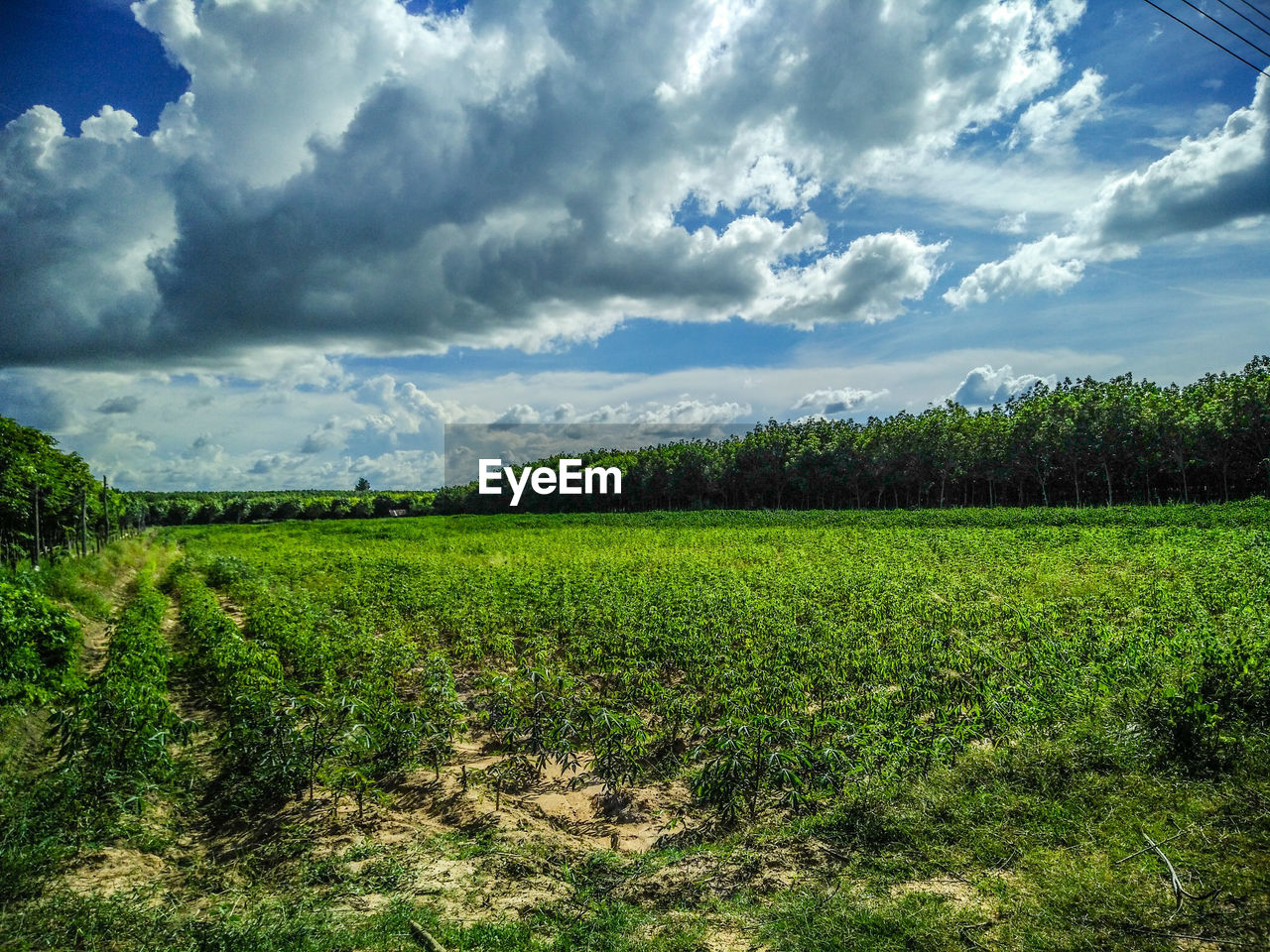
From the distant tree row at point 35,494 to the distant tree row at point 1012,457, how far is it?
65.2 m

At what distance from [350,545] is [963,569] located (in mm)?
38323

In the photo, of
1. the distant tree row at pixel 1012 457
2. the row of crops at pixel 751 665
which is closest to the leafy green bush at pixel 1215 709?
the row of crops at pixel 751 665

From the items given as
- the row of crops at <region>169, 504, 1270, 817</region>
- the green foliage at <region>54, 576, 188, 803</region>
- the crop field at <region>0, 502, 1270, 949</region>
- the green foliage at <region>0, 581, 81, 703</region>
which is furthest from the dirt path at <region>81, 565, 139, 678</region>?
the green foliage at <region>54, 576, 188, 803</region>

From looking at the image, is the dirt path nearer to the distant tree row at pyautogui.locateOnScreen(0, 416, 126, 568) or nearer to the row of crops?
the row of crops

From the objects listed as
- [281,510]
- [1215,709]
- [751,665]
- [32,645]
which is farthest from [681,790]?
[281,510]

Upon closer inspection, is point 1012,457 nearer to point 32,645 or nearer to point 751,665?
point 751,665

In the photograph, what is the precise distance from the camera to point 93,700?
22.8 feet

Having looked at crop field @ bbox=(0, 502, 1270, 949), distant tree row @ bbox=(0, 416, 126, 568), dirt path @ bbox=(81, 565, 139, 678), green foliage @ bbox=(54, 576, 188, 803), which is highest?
distant tree row @ bbox=(0, 416, 126, 568)

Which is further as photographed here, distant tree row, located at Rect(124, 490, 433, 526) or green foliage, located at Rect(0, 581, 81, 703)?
distant tree row, located at Rect(124, 490, 433, 526)

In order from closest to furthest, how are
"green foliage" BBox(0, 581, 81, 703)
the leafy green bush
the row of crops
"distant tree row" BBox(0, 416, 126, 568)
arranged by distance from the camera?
1. the leafy green bush
2. the row of crops
3. "green foliage" BBox(0, 581, 81, 703)
4. "distant tree row" BBox(0, 416, 126, 568)

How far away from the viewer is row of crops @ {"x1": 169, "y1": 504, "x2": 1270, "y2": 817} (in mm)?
6820

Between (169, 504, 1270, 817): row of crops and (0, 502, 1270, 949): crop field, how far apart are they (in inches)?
2.6

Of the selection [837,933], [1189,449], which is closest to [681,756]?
[837,933]

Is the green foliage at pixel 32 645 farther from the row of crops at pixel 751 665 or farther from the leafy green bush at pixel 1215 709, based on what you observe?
the leafy green bush at pixel 1215 709
